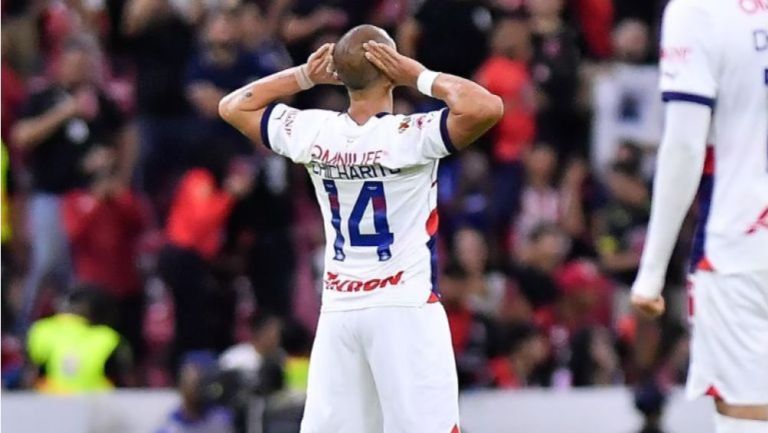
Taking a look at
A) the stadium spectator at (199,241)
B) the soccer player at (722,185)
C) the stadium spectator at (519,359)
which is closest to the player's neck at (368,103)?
the soccer player at (722,185)

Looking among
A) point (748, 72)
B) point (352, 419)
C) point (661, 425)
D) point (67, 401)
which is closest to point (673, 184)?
point (748, 72)

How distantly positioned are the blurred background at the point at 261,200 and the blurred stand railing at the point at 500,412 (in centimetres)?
79

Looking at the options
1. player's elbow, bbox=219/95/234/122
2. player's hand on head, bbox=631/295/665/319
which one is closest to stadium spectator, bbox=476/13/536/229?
player's elbow, bbox=219/95/234/122

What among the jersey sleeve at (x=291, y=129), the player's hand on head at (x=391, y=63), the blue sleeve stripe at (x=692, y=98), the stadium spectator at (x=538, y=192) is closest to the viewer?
the blue sleeve stripe at (x=692, y=98)

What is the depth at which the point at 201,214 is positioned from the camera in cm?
1389

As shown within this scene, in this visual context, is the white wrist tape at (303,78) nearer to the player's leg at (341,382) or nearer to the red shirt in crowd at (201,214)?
the player's leg at (341,382)

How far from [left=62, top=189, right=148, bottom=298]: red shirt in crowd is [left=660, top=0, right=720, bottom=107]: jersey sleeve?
7.85m

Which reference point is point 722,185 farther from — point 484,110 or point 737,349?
point 484,110

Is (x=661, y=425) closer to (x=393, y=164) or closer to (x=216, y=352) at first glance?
(x=216, y=352)

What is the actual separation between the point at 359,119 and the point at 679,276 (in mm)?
7027

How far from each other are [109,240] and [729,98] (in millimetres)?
8027

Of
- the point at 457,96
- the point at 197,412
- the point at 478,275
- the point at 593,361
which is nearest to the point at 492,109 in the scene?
the point at 457,96

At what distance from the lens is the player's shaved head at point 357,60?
25.2 ft

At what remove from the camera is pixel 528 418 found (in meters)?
12.0
